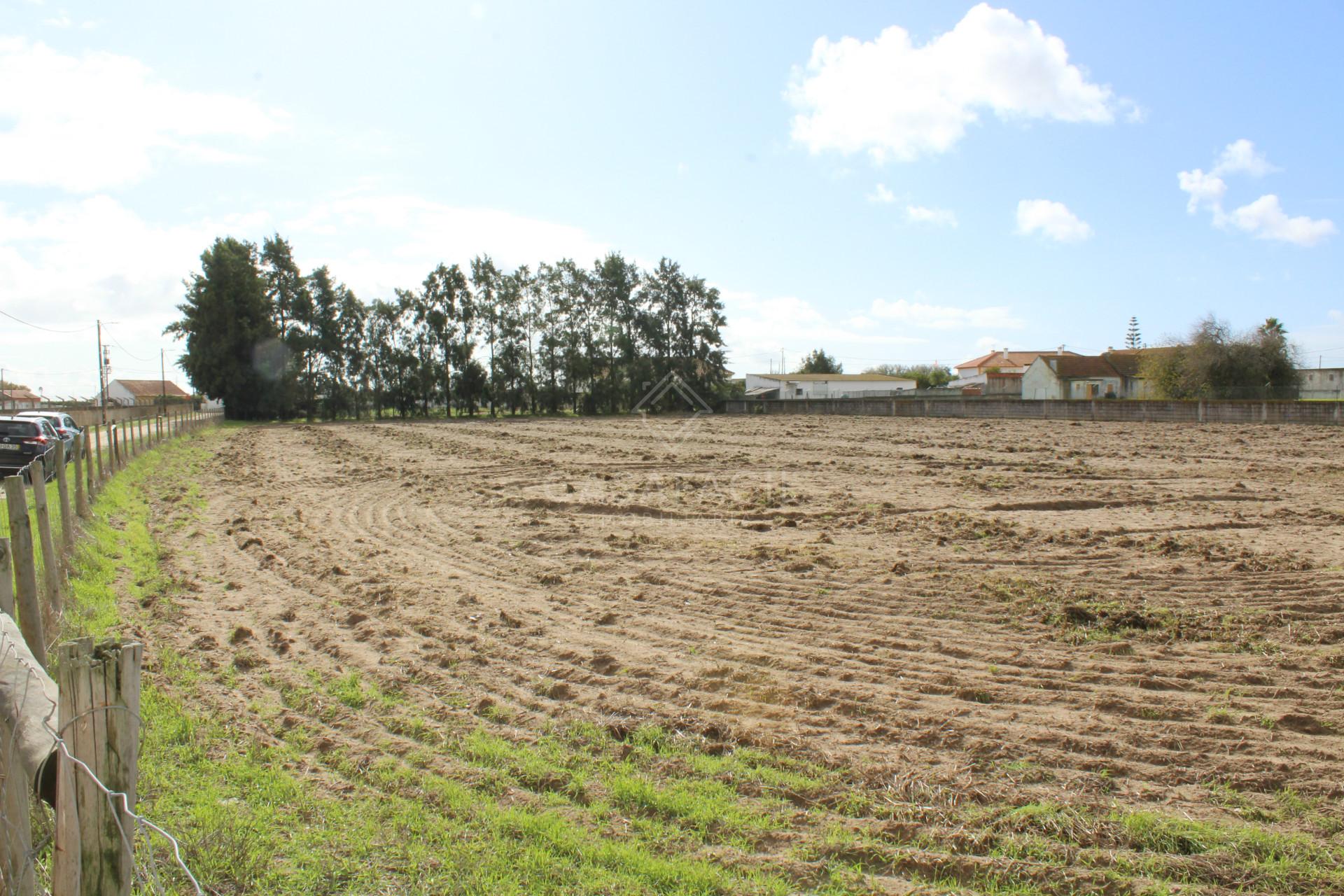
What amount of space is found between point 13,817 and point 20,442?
70.3 ft

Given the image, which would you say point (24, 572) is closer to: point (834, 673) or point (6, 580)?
point (6, 580)

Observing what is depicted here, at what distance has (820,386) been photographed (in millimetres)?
96562

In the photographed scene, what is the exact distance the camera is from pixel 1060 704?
565cm

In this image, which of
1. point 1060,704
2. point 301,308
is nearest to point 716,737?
point 1060,704

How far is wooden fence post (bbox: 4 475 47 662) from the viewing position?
202 inches

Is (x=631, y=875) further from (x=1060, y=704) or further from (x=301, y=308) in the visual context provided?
(x=301, y=308)

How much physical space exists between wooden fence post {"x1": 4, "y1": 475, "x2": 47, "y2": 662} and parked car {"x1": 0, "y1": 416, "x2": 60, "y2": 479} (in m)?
15.5

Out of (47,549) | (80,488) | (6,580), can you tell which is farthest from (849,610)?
(80,488)

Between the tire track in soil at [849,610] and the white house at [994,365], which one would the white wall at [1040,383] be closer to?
the white house at [994,365]

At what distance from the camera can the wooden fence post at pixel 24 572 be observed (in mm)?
5129

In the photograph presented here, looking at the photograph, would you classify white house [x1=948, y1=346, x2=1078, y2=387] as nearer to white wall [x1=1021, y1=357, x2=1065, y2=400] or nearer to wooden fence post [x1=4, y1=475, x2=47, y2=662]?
white wall [x1=1021, y1=357, x2=1065, y2=400]

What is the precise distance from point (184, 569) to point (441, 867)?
8.28 metres

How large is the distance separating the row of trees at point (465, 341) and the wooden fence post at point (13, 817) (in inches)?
2648

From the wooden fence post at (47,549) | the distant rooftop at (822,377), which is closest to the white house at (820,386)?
the distant rooftop at (822,377)
